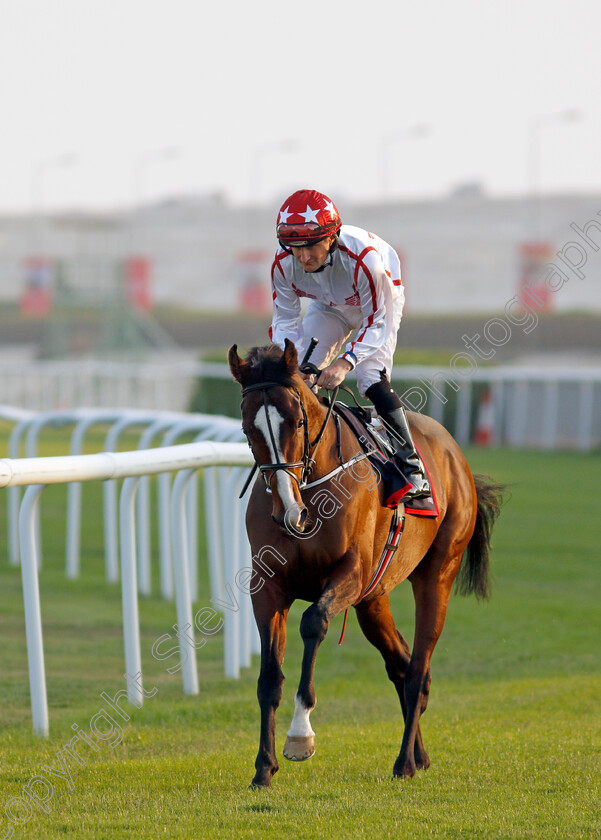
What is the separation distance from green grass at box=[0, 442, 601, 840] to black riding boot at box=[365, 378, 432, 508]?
0.96 meters

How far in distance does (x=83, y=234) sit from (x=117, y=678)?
1145 inches

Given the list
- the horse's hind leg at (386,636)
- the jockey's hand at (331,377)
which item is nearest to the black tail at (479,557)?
the horse's hind leg at (386,636)

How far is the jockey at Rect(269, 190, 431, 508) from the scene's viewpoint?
12.5 ft

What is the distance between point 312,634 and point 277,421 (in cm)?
67

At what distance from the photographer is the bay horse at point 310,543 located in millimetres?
3391

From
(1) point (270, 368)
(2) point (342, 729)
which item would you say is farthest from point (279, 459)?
(2) point (342, 729)

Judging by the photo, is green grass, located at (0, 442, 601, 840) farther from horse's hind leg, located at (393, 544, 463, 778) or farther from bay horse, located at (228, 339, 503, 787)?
bay horse, located at (228, 339, 503, 787)

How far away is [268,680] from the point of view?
3.50 m

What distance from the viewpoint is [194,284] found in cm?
4966

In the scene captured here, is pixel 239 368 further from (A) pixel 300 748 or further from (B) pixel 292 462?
(A) pixel 300 748

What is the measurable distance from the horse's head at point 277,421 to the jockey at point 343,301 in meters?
0.35

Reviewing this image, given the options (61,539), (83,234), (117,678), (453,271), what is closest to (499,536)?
(61,539)

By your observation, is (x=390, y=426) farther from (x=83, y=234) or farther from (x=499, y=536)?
(x=83, y=234)

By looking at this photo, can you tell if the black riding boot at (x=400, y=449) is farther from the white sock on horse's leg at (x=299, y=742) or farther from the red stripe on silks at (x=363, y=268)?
the white sock on horse's leg at (x=299, y=742)
